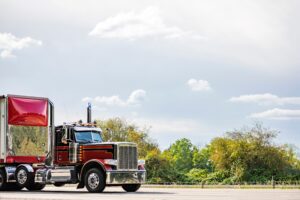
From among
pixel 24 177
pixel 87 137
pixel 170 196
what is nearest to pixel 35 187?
pixel 24 177

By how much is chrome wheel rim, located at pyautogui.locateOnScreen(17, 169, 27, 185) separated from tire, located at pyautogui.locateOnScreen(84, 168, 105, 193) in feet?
11.7

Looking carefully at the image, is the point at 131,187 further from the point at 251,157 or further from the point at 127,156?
the point at 251,157

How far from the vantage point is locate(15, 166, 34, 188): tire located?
104 ft

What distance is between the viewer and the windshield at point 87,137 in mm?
31594

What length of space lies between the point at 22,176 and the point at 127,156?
18.1 ft

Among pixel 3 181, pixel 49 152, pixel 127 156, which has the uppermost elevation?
pixel 49 152

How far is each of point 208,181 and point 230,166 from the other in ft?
13.7

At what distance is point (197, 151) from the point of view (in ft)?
407

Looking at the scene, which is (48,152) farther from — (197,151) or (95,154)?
(197,151)

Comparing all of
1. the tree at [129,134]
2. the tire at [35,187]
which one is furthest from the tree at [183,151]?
the tire at [35,187]

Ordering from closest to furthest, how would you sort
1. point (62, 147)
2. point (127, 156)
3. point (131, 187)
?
1. point (127, 156)
2. point (131, 187)
3. point (62, 147)

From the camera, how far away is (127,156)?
99.5 ft

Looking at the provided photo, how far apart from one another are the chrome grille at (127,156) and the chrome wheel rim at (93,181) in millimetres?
1161

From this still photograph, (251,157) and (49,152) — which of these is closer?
(49,152)
